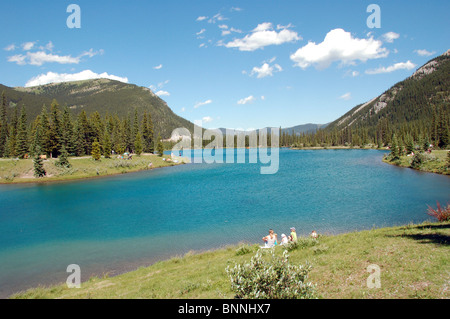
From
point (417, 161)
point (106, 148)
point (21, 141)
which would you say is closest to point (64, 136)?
point (106, 148)

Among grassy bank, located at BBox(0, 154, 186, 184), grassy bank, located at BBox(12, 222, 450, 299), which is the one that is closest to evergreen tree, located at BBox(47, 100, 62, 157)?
grassy bank, located at BBox(0, 154, 186, 184)

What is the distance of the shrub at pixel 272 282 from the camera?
274 inches

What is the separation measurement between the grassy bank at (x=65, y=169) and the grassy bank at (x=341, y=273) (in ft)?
191

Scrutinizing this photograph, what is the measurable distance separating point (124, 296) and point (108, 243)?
13218mm

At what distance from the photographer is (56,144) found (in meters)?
72.3

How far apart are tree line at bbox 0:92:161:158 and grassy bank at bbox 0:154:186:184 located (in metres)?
3.92

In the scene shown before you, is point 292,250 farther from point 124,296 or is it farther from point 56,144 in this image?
point 56,144

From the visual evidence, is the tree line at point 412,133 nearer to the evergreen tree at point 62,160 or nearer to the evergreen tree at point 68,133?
the evergreen tree at point 62,160

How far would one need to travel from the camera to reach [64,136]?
74.1 metres

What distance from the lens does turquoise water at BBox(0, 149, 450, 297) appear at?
64.2 ft

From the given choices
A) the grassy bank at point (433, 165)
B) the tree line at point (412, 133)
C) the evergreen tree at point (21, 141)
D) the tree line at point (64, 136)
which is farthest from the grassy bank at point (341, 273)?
the tree line at point (412, 133)

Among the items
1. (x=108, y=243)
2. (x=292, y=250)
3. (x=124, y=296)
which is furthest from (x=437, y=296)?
(x=108, y=243)
